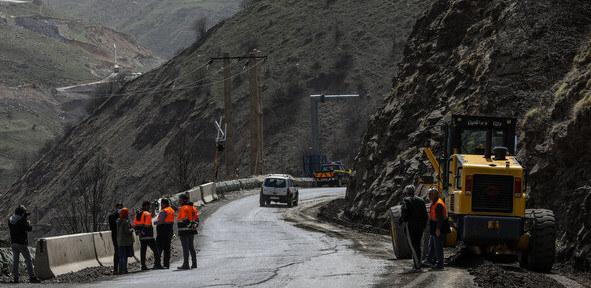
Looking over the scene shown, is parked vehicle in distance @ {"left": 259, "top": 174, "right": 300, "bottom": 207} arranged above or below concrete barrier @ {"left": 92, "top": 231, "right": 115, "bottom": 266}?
below

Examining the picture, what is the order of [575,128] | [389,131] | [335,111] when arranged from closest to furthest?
[575,128] < [389,131] < [335,111]

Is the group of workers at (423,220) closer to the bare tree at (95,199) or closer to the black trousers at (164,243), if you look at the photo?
the black trousers at (164,243)

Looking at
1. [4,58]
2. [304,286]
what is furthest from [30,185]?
[304,286]

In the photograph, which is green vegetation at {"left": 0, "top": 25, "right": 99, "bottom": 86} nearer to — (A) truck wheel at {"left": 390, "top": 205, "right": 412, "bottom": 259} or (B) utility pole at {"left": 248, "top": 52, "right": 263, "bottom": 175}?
(B) utility pole at {"left": 248, "top": 52, "right": 263, "bottom": 175}

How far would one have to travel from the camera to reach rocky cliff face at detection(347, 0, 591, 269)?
23.8 m

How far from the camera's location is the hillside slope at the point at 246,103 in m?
102

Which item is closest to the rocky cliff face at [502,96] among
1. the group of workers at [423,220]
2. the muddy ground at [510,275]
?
the muddy ground at [510,275]

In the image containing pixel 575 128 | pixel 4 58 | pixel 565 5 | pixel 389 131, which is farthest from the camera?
pixel 4 58

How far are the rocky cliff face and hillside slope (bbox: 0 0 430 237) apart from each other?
178ft

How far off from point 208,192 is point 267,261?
2914 centimetres

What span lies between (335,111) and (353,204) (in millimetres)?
65625

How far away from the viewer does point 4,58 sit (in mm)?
187125

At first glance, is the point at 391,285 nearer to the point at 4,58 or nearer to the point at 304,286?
the point at 304,286

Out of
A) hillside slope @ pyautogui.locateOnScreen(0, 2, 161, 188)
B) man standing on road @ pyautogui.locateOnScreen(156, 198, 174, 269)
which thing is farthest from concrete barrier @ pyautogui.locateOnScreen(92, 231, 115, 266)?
hillside slope @ pyautogui.locateOnScreen(0, 2, 161, 188)
